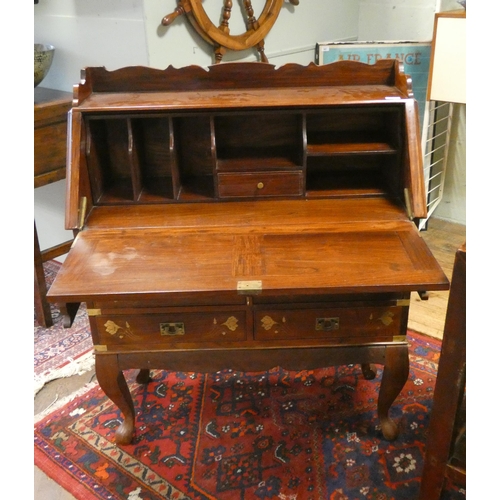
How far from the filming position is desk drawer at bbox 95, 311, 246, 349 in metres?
1.43

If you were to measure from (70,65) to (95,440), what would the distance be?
1645 millimetres

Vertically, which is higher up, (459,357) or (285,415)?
(459,357)

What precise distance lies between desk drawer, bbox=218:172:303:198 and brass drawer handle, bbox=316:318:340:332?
1.47 ft

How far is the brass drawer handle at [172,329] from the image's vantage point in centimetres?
144

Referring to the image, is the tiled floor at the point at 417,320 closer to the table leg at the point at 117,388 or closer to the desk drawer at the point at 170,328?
the table leg at the point at 117,388

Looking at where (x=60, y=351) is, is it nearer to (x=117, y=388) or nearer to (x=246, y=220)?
(x=117, y=388)

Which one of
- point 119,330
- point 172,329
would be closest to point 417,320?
point 172,329

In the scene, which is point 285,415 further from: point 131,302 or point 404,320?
point 131,302

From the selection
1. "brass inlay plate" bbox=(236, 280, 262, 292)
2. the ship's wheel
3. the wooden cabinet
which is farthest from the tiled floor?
the ship's wheel

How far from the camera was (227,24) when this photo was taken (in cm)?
225

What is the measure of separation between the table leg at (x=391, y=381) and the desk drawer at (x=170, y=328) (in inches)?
17.8

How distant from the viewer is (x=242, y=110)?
1.55m

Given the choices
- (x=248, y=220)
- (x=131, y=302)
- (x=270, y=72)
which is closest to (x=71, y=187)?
(x=131, y=302)

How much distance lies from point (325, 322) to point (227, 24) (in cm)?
149
